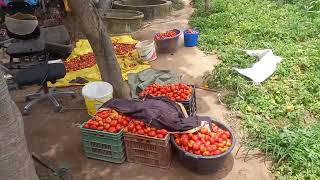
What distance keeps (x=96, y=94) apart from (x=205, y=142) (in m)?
2.12

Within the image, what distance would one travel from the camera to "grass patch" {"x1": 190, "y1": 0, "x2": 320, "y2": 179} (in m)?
4.55

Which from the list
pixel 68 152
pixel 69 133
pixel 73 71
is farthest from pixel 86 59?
pixel 68 152

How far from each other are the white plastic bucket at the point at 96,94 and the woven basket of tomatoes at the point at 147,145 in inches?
42.8

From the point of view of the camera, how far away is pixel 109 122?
176 inches

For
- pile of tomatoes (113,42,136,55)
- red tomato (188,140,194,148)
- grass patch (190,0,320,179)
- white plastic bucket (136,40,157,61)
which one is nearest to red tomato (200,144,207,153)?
red tomato (188,140,194,148)

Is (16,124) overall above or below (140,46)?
above

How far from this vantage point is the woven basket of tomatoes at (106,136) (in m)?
4.42

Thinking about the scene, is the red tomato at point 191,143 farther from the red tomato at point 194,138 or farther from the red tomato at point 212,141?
the red tomato at point 212,141

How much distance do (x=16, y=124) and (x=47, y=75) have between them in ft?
8.70

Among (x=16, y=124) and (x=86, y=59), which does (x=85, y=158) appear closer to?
(x=16, y=124)

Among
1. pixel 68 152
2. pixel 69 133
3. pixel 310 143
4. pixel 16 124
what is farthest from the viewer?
pixel 69 133

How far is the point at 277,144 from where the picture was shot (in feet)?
15.3

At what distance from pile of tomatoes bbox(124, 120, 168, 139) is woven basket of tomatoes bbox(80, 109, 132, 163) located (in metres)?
0.11

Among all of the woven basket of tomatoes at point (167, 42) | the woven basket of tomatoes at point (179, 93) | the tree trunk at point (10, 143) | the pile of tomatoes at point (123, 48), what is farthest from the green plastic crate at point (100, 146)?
the woven basket of tomatoes at point (167, 42)
